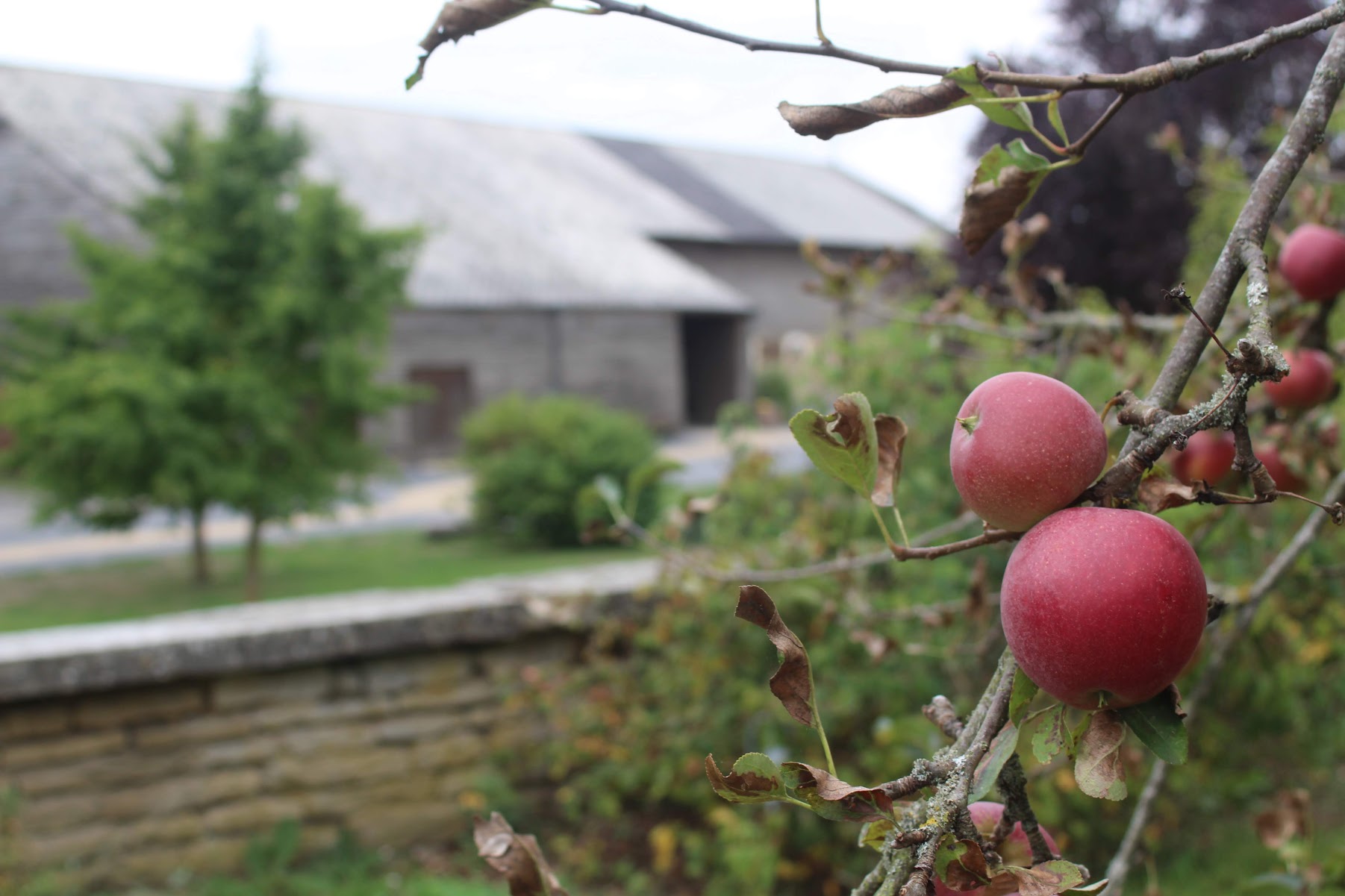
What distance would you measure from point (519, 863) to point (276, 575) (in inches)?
325

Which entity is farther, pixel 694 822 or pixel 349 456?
pixel 349 456

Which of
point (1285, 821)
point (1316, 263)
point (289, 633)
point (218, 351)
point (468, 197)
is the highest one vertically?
point (468, 197)

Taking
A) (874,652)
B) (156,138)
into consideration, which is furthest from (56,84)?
(874,652)

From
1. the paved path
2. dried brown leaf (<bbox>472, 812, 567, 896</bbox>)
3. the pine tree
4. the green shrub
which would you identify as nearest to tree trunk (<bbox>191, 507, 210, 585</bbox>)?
the pine tree

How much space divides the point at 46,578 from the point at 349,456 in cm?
251

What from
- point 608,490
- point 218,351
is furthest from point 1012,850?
point 218,351

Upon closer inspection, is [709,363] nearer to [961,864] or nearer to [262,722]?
[262,722]

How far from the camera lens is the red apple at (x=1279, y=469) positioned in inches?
46.0

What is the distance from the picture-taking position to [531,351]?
1645 centimetres

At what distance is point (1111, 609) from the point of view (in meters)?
0.50

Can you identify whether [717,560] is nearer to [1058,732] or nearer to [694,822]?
[694,822]

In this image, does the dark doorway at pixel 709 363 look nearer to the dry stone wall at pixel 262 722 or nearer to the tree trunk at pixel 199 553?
the tree trunk at pixel 199 553

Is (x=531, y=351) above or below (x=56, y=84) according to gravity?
below

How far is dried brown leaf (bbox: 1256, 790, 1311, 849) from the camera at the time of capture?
44.7 inches
